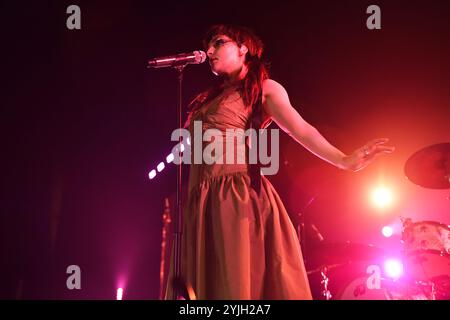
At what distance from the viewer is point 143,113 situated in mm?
3908

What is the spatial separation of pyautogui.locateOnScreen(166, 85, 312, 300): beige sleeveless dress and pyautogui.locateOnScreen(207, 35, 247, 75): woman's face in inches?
13.0

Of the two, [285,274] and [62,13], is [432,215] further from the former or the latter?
[62,13]

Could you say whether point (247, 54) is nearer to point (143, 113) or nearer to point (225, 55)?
point (225, 55)

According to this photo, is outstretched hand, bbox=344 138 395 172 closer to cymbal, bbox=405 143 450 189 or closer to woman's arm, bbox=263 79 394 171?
woman's arm, bbox=263 79 394 171

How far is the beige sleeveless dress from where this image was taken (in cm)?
155

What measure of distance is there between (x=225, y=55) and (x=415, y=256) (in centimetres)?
223

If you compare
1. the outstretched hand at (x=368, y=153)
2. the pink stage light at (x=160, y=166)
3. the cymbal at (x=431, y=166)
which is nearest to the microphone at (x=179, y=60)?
the outstretched hand at (x=368, y=153)

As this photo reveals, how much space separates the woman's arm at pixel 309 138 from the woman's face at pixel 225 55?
185 millimetres

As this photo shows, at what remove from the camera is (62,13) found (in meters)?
3.27

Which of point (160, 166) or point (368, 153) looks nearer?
point (368, 153)

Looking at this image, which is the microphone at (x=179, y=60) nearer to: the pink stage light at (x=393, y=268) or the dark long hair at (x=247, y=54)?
the dark long hair at (x=247, y=54)

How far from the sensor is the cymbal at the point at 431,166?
3059mm

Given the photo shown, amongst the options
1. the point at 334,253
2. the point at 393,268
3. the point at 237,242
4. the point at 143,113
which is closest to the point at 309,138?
the point at 237,242
